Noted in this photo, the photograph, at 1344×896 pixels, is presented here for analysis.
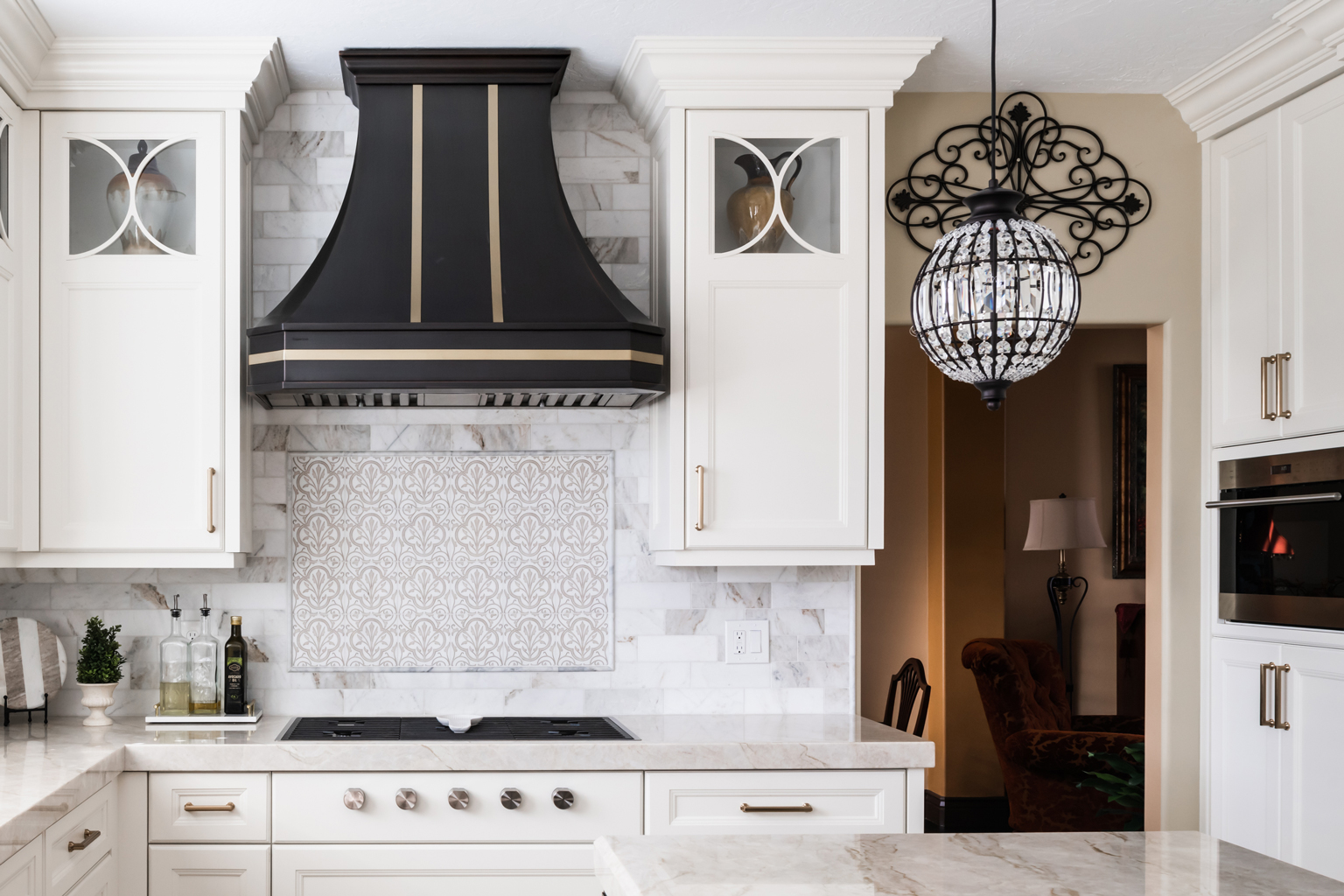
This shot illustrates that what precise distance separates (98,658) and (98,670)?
42 millimetres

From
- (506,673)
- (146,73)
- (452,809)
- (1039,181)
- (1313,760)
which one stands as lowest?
(452,809)

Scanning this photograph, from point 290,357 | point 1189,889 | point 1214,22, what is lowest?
point 1189,889

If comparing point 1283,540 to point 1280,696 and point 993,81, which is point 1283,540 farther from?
point 993,81

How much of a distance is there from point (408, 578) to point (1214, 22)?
8.33 ft

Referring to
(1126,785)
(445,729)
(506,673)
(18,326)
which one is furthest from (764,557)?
(18,326)

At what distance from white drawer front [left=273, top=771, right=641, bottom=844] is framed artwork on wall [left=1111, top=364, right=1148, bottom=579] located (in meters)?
3.63

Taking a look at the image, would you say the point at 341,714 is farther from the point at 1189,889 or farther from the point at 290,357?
the point at 1189,889

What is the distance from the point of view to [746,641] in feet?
10.3

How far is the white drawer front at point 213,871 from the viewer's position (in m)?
2.56

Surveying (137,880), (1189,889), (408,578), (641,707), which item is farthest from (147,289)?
(1189,889)

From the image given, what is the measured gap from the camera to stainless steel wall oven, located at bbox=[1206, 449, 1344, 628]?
8.57 feet

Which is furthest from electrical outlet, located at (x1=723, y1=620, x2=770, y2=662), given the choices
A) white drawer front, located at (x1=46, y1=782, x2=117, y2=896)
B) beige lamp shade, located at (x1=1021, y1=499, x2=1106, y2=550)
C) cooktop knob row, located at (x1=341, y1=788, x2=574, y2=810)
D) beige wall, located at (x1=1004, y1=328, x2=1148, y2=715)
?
beige wall, located at (x1=1004, y1=328, x2=1148, y2=715)

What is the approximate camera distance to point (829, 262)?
9.45ft

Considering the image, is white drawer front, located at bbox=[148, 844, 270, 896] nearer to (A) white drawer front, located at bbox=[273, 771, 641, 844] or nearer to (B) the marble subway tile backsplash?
(A) white drawer front, located at bbox=[273, 771, 641, 844]
